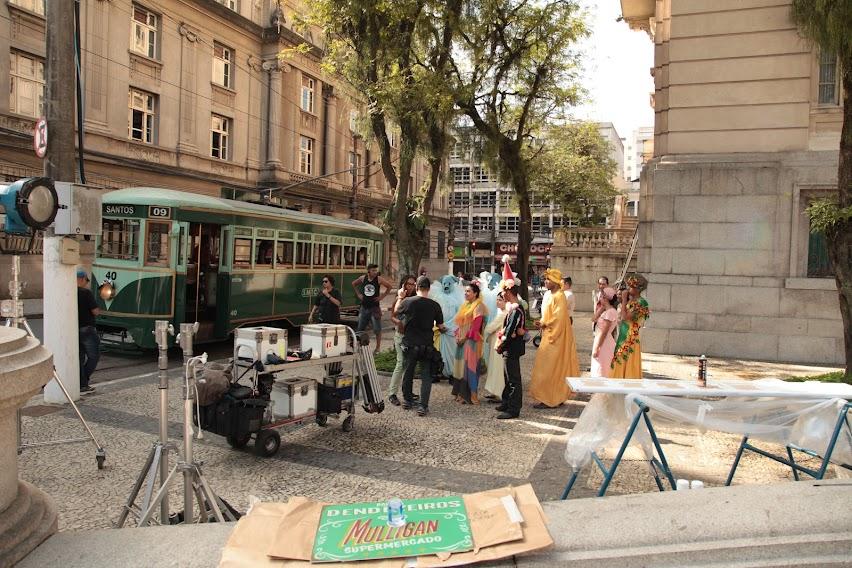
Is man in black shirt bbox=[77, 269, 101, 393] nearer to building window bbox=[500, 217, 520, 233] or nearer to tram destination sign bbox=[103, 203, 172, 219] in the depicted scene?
tram destination sign bbox=[103, 203, 172, 219]

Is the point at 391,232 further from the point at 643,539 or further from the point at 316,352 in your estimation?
the point at 643,539

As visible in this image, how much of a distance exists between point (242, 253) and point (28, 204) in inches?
319

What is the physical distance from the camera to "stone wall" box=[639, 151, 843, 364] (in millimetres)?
12148

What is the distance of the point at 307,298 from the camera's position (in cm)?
1532

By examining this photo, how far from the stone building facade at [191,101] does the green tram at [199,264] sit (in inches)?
69.6

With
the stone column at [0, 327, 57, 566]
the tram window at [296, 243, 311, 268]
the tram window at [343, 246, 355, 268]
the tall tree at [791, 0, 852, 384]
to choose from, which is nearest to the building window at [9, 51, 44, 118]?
the tram window at [343, 246, 355, 268]

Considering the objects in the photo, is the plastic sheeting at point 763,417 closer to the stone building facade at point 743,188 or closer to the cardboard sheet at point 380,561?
the cardboard sheet at point 380,561

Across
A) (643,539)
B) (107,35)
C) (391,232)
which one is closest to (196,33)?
(107,35)

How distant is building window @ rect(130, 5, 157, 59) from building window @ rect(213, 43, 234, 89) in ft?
11.5

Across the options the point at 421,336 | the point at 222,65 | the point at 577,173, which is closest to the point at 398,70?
the point at 421,336

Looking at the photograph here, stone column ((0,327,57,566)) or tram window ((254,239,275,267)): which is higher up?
tram window ((254,239,275,267))

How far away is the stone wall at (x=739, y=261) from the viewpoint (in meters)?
12.1

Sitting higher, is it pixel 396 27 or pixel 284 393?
pixel 396 27

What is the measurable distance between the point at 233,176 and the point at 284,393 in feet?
86.6
